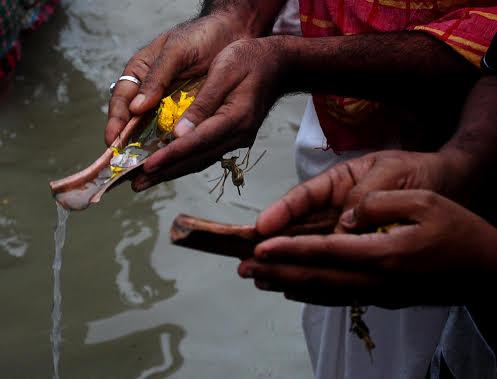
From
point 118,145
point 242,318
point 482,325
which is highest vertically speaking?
point 118,145

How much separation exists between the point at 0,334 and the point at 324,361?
1.22 metres

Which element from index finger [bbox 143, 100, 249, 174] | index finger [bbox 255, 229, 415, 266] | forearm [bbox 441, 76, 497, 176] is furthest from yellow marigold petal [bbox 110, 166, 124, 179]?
forearm [bbox 441, 76, 497, 176]

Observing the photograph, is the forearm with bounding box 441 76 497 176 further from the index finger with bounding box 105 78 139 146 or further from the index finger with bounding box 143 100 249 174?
the index finger with bounding box 105 78 139 146

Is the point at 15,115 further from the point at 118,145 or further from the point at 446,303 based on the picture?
the point at 446,303

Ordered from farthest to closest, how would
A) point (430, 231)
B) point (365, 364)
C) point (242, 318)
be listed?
point (242, 318) < point (365, 364) < point (430, 231)

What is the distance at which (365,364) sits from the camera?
201 cm

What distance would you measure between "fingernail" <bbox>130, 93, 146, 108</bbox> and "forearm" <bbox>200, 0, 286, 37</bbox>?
42 cm

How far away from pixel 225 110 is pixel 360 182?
0.46 m

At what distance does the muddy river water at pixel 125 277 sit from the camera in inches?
102

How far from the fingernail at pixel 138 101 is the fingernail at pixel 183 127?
218mm

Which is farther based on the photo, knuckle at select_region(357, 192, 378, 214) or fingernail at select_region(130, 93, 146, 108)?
fingernail at select_region(130, 93, 146, 108)

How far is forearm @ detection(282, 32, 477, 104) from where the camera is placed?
5.25 ft

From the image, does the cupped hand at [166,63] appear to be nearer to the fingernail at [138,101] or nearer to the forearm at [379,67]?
the fingernail at [138,101]

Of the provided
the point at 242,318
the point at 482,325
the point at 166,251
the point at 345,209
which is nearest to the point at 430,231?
the point at 345,209
